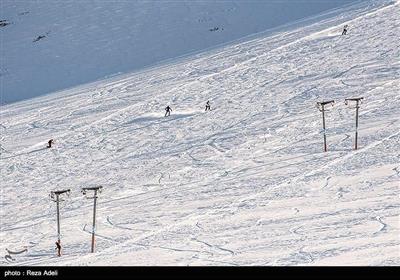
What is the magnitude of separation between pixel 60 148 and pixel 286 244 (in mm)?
13544

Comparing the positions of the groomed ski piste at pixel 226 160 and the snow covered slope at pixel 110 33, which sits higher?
the snow covered slope at pixel 110 33

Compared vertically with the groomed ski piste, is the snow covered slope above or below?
above

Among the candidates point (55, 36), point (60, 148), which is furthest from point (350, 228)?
point (55, 36)

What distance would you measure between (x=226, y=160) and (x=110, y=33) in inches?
936

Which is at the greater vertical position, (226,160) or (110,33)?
(110,33)

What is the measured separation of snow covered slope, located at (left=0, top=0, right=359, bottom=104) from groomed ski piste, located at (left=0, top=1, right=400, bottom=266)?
3212mm

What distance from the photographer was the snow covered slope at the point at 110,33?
38.2m

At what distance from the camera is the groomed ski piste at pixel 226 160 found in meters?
13.0

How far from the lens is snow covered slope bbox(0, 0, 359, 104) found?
38.2 metres

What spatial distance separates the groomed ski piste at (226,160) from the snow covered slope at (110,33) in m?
3.21

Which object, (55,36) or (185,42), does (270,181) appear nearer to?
(185,42)

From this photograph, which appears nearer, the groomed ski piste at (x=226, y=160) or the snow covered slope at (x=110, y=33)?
the groomed ski piste at (x=226, y=160)

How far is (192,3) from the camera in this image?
44.9 metres

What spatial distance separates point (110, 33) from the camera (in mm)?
42562
